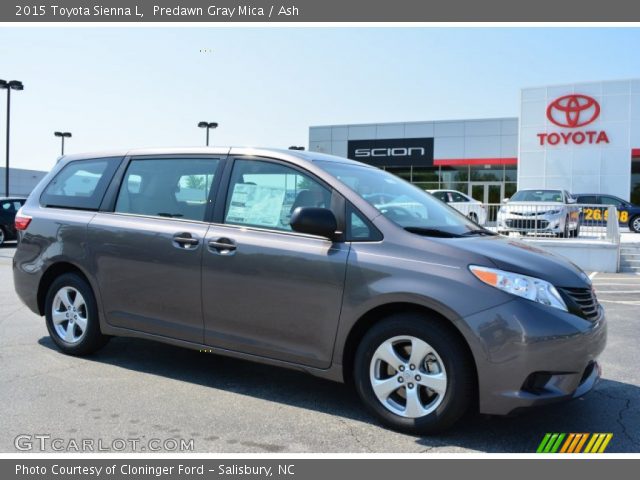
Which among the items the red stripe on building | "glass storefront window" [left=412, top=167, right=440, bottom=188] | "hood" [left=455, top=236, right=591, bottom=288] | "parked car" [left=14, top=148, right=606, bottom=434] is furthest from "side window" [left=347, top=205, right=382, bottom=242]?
"glass storefront window" [left=412, top=167, right=440, bottom=188]

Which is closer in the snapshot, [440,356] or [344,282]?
[440,356]

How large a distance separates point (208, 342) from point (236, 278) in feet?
1.88

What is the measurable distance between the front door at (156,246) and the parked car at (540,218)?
1152 centimetres

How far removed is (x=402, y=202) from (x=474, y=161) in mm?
33418

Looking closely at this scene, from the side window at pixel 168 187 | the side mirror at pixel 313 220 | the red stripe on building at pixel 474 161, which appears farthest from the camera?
the red stripe on building at pixel 474 161

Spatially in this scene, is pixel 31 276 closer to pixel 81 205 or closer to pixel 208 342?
pixel 81 205

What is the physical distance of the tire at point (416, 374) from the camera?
3365 mm

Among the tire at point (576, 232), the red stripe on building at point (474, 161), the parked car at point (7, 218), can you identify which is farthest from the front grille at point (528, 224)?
the red stripe on building at point (474, 161)

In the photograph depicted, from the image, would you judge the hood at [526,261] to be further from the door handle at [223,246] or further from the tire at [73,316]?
the tire at [73,316]

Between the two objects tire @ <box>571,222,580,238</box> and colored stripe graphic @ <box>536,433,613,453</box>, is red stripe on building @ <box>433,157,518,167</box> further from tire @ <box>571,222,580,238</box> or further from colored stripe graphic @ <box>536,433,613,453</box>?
colored stripe graphic @ <box>536,433,613,453</box>

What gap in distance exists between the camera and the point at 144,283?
15.0 feet

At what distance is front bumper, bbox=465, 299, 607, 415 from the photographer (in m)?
3.23

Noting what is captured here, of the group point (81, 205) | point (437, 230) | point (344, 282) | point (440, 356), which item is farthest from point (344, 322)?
point (81, 205)

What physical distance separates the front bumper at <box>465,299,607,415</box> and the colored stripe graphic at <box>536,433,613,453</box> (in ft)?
1.06
